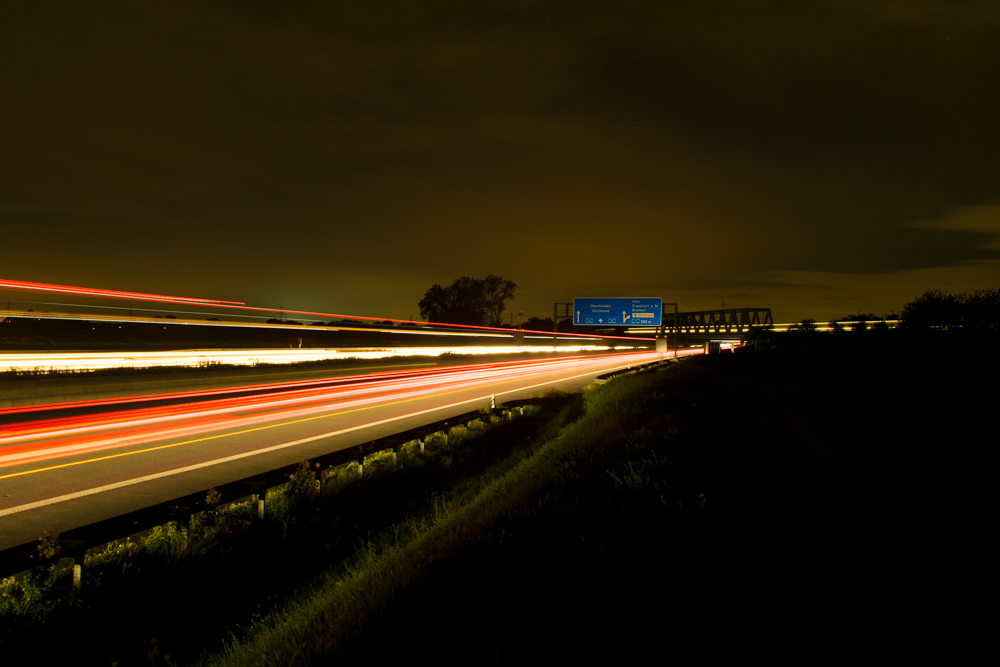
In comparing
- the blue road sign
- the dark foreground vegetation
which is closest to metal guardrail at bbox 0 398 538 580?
the dark foreground vegetation

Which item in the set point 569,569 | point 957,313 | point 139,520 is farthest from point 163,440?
point 957,313

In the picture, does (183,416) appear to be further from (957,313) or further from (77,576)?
(957,313)

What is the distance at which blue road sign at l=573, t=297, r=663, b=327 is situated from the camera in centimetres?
5350

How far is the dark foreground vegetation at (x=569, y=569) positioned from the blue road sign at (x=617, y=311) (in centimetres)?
4353

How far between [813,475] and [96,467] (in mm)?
12224

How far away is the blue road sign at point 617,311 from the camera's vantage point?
53.5 m

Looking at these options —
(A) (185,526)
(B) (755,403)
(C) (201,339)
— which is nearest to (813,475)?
(A) (185,526)

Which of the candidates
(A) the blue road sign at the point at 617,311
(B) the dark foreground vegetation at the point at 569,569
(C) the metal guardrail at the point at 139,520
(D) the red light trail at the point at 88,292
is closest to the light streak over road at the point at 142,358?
(D) the red light trail at the point at 88,292

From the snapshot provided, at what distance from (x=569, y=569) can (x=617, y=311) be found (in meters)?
51.1

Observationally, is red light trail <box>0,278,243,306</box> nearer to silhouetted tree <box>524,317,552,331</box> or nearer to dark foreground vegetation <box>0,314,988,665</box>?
dark foreground vegetation <box>0,314,988,665</box>

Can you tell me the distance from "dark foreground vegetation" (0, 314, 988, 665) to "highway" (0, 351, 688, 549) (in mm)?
2389

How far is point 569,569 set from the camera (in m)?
4.62

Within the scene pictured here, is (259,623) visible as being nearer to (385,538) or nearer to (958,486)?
(385,538)

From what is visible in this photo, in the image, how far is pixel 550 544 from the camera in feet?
16.9
